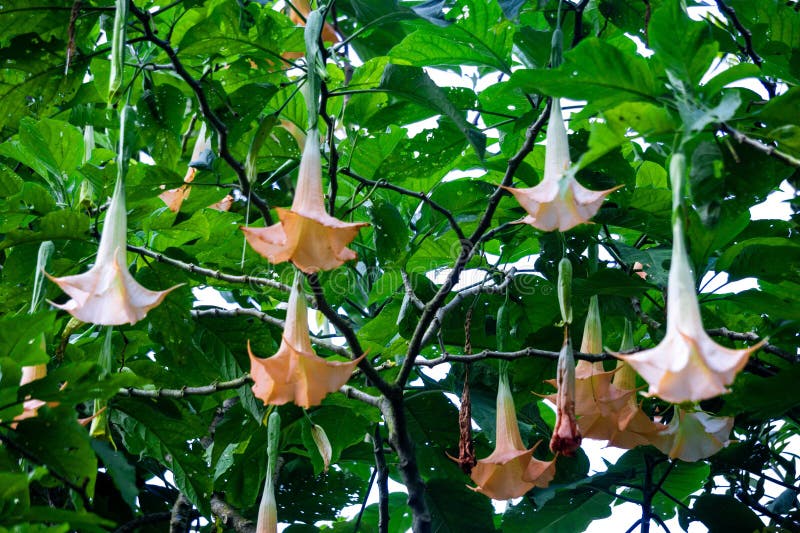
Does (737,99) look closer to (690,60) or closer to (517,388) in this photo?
(690,60)

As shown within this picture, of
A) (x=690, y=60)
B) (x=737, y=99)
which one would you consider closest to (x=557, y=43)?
(x=690, y=60)

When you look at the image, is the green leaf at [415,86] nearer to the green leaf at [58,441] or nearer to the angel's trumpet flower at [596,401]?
the angel's trumpet flower at [596,401]

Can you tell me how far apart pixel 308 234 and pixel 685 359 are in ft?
2.10

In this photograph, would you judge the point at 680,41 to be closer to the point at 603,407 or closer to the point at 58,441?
the point at 603,407

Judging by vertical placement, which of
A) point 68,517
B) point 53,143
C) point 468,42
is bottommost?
point 68,517

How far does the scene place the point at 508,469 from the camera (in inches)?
71.9

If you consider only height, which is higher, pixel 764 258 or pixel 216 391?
pixel 764 258

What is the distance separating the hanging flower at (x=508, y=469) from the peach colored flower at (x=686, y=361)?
2.56 ft

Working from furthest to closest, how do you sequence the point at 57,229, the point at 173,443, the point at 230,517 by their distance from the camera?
1. the point at 230,517
2. the point at 173,443
3. the point at 57,229

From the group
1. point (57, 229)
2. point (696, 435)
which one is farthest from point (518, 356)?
point (57, 229)

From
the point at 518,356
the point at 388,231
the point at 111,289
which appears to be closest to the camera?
the point at 111,289

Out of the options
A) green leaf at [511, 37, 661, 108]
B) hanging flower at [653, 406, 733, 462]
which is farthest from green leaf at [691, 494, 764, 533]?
green leaf at [511, 37, 661, 108]

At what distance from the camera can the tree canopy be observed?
1.35m

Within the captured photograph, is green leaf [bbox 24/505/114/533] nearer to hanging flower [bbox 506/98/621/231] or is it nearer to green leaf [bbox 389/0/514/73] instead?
hanging flower [bbox 506/98/621/231]
